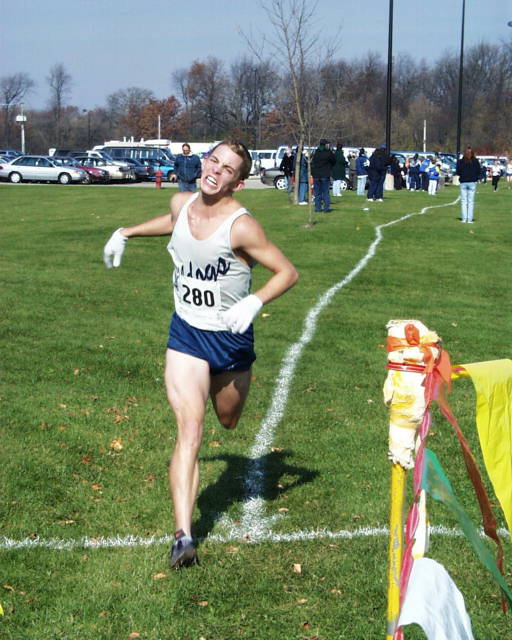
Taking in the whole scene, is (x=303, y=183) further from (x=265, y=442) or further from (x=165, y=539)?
(x=165, y=539)

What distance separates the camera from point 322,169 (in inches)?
1035

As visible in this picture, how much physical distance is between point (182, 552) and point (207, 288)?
1.34 meters

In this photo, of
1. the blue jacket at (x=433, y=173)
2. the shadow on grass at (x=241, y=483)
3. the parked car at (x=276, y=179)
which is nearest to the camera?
the shadow on grass at (x=241, y=483)

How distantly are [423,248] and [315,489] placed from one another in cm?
1543

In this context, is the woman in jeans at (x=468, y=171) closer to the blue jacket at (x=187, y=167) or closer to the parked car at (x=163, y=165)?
the blue jacket at (x=187, y=167)

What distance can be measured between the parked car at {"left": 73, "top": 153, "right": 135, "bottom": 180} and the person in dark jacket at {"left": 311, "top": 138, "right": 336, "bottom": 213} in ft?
91.6

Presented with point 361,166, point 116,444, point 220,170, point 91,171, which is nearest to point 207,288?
point 220,170

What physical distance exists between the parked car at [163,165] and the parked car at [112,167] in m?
2.11

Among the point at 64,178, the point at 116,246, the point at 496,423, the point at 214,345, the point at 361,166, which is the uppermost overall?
the point at 361,166

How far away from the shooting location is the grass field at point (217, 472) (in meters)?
4.34

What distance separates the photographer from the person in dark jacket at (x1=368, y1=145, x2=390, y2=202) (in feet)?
102

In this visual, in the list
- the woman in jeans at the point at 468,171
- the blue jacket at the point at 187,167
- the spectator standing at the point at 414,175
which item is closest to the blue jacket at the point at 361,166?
the spectator standing at the point at 414,175

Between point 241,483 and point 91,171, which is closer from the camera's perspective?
point 241,483

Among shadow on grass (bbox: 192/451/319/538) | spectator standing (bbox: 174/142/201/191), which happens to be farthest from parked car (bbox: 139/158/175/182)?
shadow on grass (bbox: 192/451/319/538)
